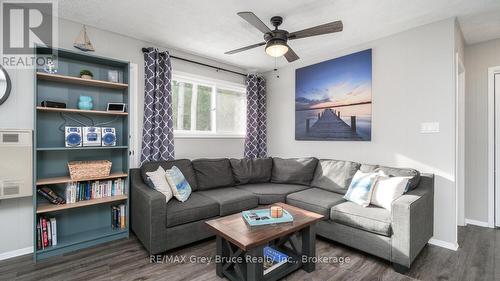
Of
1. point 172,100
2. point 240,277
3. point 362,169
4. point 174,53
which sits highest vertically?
point 174,53

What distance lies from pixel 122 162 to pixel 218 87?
77.0 inches

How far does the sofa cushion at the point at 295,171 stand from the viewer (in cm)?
354

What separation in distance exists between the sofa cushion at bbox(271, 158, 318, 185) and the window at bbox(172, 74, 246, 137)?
3.48ft

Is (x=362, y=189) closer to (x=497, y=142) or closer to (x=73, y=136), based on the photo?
(x=497, y=142)

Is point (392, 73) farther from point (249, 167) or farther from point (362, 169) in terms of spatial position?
point (249, 167)

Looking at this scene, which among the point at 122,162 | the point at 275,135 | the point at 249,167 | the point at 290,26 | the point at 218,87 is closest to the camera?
the point at 290,26

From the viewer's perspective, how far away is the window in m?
3.56

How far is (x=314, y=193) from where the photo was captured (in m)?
3.02

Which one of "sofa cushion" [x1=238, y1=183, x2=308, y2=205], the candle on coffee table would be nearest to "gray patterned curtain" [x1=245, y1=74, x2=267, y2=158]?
"sofa cushion" [x1=238, y1=183, x2=308, y2=205]

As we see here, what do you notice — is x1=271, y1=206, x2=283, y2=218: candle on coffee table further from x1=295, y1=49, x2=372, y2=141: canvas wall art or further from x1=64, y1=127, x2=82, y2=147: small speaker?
x1=64, y1=127, x2=82, y2=147: small speaker

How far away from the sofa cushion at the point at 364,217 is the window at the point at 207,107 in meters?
2.31

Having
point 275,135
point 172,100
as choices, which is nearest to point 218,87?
point 172,100

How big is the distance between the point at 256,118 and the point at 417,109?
2486mm

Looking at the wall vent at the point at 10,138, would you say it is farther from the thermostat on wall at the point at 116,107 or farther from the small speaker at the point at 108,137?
the thermostat on wall at the point at 116,107
